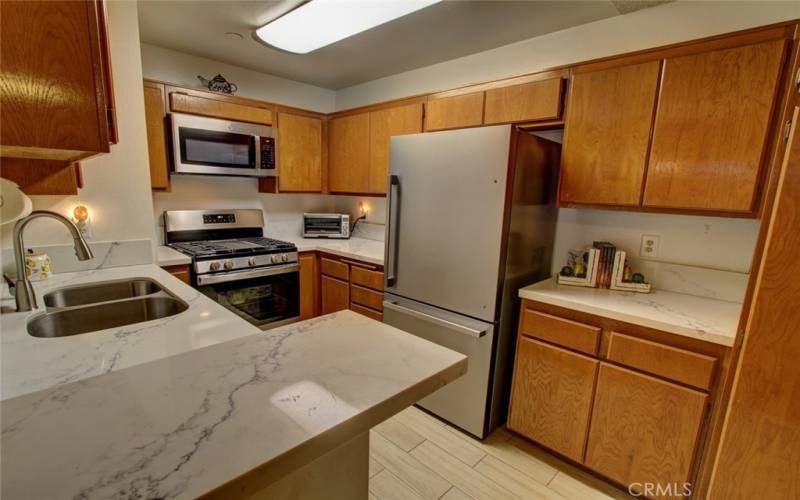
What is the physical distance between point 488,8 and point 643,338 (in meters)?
1.80

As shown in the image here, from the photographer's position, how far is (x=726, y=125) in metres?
1.50

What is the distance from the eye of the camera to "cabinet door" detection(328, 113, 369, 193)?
305cm

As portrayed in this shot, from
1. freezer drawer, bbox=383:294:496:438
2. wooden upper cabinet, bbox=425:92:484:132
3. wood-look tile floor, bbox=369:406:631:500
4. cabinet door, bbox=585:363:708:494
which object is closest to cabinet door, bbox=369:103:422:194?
wooden upper cabinet, bbox=425:92:484:132

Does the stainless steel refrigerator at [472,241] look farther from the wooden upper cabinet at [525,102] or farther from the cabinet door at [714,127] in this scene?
the cabinet door at [714,127]

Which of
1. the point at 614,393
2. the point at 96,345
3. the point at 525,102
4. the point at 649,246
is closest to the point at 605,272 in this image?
the point at 649,246

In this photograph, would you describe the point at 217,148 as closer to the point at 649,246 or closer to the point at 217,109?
the point at 217,109

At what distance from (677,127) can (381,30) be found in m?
1.69

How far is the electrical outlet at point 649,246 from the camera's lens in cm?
196

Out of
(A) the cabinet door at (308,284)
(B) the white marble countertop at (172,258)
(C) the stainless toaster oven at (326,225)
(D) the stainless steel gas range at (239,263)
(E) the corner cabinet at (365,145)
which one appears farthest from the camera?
(C) the stainless toaster oven at (326,225)

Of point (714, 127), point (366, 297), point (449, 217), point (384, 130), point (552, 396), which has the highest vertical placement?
point (384, 130)

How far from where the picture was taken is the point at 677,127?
1.61m

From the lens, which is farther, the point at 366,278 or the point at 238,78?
the point at 238,78

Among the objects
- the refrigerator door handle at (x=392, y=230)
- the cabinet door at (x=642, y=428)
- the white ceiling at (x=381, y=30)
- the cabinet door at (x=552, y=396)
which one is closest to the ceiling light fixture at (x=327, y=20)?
the white ceiling at (x=381, y=30)

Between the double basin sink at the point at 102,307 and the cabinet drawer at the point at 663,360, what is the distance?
1.86m
